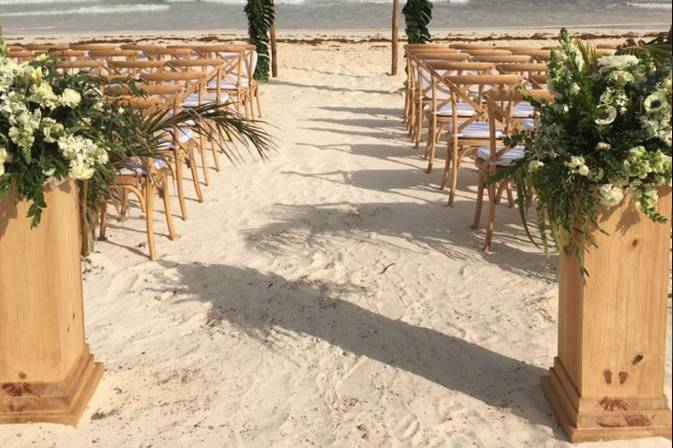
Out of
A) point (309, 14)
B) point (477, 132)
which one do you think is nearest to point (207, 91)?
point (477, 132)

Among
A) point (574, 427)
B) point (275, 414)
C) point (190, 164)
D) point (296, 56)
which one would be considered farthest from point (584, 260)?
point (296, 56)

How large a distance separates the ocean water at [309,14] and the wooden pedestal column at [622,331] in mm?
27161

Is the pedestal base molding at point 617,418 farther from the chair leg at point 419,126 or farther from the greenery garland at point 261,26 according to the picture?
the greenery garland at point 261,26

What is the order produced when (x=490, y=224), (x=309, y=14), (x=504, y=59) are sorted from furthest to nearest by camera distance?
1. (x=309, y=14)
2. (x=504, y=59)
3. (x=490, y=224)

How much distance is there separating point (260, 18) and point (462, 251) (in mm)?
8749

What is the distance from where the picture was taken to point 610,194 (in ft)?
9.08

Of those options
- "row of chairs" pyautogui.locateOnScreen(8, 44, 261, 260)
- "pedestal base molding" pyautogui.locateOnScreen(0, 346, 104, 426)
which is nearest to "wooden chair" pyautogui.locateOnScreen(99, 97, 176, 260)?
"row of chairs" pyautogui.locateOnScreen(8, 44, 261, 260)

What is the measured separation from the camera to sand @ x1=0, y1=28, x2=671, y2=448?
3.13m

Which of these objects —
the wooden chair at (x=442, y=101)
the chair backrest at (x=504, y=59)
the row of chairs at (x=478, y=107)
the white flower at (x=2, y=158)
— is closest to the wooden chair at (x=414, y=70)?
the row of chairs at (x=478, y=107)

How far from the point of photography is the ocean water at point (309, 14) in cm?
3155

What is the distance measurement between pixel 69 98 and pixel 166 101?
2429mm

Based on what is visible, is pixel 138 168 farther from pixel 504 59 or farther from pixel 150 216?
pixel 504 59

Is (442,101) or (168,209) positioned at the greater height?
(442,101)

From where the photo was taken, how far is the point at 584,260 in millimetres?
2910
